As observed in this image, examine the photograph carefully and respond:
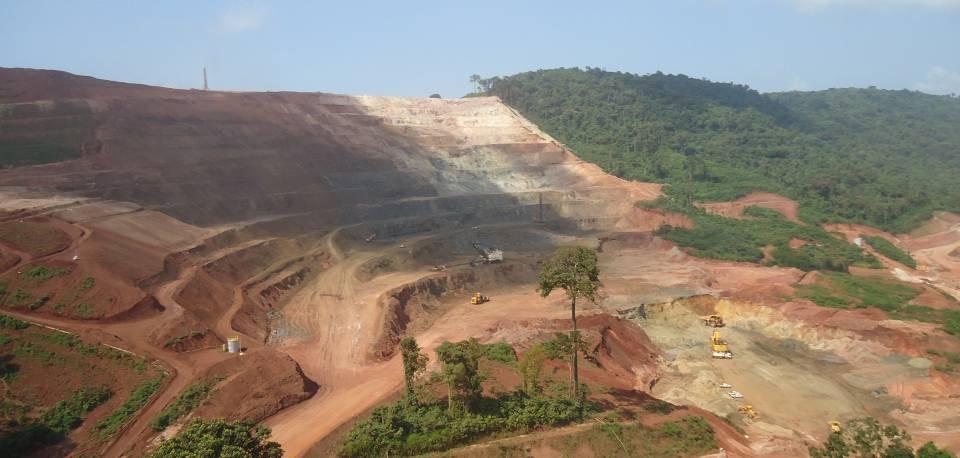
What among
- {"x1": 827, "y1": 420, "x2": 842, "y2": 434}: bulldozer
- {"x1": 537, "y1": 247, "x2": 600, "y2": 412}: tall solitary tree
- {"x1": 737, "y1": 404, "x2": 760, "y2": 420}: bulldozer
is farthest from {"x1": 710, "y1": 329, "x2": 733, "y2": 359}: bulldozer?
{"x1": 537, "y1": 247, "x2": 600, "y2": 412}: tall solitary tree

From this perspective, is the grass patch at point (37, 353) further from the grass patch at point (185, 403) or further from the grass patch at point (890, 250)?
the grass patch at point (890, 250)

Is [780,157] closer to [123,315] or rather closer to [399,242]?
[399,242]

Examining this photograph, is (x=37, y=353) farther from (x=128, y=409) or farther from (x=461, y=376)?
(x=461, y=376)

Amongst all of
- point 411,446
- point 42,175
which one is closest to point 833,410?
point 411,446

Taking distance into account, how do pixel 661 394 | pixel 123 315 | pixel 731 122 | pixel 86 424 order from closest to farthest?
pixel 86 424, pixel 123 315, pixel 661 394, pixel 731 122

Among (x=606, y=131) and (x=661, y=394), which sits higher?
(x=606, y=131)
